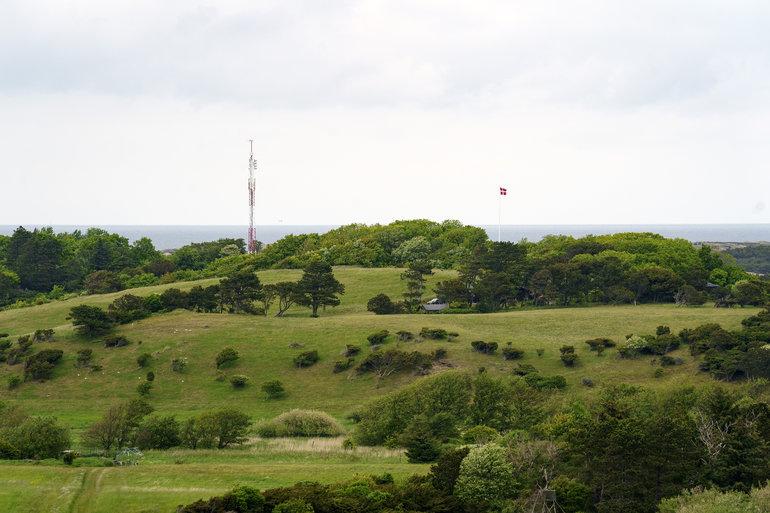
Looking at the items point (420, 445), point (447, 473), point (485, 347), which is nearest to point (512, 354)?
point (485, 347)

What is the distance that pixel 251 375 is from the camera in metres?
79.0

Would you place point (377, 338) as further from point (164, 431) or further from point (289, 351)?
point (164, 431)

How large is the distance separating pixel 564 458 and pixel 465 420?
14.5 metres

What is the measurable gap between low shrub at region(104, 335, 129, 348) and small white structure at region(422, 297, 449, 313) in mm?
34266

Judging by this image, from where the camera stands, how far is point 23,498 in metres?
42.3

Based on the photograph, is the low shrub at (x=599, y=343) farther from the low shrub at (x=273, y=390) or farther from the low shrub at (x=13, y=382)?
the low shrub at (x=13, y=382)

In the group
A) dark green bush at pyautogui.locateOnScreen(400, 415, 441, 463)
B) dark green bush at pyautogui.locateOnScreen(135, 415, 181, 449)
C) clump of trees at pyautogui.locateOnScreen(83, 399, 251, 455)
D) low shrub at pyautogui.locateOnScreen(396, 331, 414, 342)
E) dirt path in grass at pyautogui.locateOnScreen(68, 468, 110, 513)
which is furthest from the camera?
low shrub at pyautogui.locateOnScreen(396, 331, 414, 342)

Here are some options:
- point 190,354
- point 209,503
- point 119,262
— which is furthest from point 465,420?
point 119,262

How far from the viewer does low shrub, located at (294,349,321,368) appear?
80125 millimetres

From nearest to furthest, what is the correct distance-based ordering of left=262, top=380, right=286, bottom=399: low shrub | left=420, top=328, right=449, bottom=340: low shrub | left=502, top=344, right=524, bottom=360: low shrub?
1. left=262, top=380, right=286, bottom=399: low shrub
2. left=502, top=344, right=524, bottom=360: low shrub
3. left=420, top=328, right=449, bottom=340: low shrub

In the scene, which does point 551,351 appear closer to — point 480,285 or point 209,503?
Answer: point 480,285

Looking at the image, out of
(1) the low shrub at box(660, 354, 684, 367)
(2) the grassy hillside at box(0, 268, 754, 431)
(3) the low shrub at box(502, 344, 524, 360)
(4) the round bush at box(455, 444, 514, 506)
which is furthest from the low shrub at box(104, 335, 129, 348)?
(4) the round bush at box(455, 444, 514, 506)

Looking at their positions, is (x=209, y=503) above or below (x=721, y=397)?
below

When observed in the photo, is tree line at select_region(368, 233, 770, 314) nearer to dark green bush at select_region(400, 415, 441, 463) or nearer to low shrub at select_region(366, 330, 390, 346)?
low shrub at select_region(366, 330, 390, 346)
